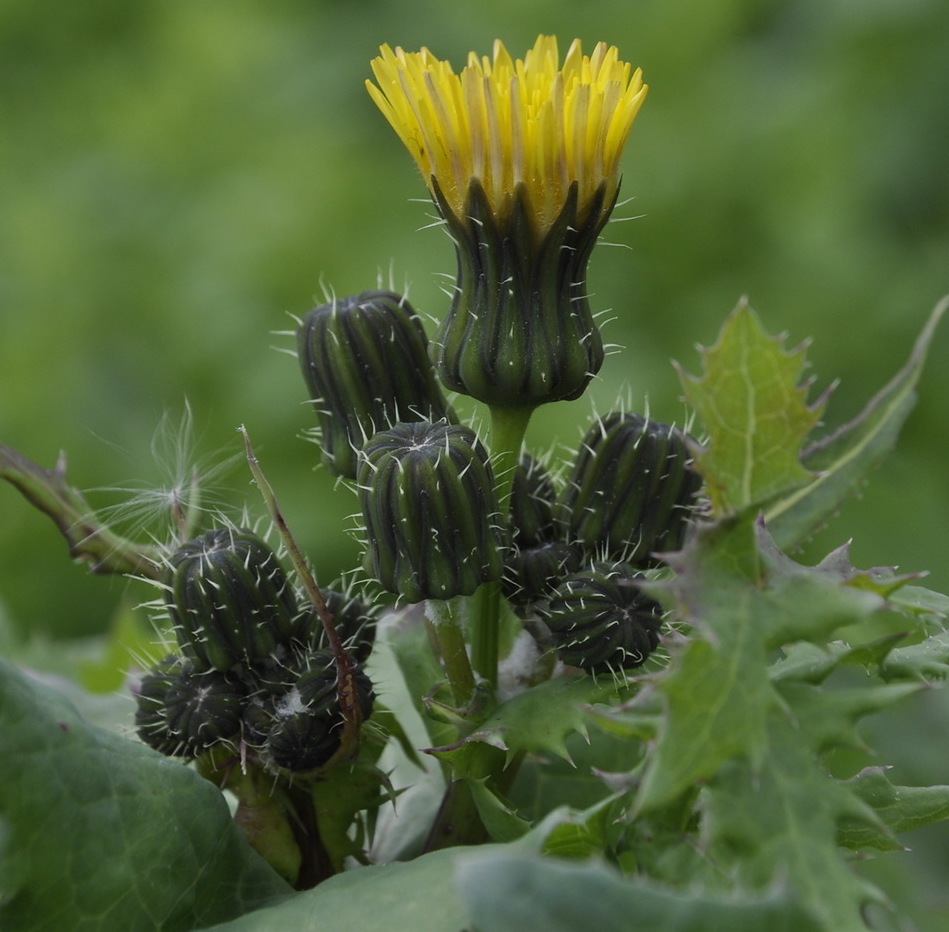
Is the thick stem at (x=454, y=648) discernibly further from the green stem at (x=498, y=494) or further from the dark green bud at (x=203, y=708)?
the dark green bud at (x=203, y=708)

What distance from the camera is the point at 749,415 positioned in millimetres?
1412

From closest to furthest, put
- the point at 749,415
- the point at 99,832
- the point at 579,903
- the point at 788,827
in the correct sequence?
the point at 579,903 → the point at 788,827 → the point at 749,415 → the point at 99,832

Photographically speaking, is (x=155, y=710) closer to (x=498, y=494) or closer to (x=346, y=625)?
(x=346, y=625)

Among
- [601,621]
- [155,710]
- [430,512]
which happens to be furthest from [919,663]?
[155,710]

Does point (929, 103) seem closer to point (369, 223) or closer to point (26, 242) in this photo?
point (369, 223)

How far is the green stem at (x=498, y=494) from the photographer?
5.54 ft

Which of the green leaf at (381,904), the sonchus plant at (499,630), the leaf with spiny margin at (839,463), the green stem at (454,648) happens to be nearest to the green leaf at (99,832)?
the sonchus plant at (499,630)

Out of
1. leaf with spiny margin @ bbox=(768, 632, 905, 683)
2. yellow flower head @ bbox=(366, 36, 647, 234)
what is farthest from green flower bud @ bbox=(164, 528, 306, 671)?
leaf with spiny margin @ bbox=(768, 632, 905, 683)

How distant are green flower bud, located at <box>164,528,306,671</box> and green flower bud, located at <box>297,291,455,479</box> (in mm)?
202

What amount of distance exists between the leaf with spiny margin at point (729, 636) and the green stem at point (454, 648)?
443 millimetres

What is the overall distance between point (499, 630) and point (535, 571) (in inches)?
4.5

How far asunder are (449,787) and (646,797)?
0.61 metres

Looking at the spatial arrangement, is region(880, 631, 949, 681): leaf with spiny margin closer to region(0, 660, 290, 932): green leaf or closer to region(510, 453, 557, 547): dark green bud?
region(510, 453, 557, 547): dark green bud

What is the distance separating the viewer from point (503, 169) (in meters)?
1.55
